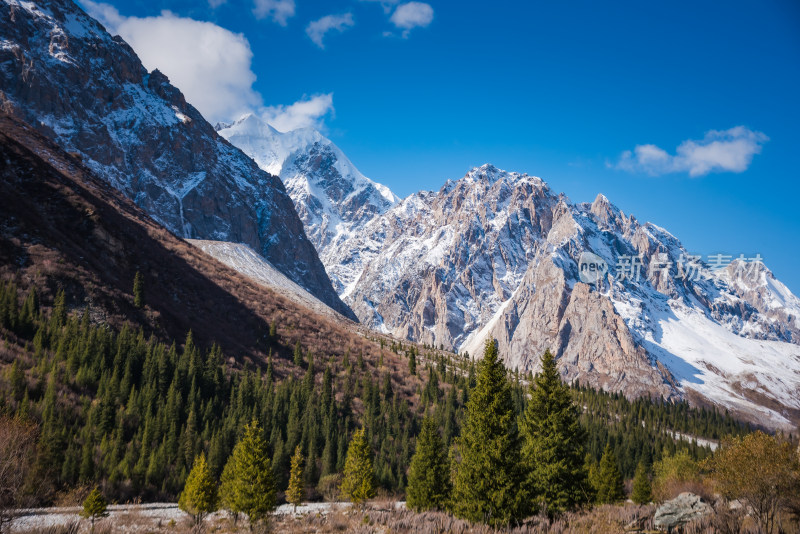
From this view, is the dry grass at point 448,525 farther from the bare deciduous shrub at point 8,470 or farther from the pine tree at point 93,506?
the bare deciduous shrub at point 8,470

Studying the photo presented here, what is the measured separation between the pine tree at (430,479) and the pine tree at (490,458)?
17.6 metres

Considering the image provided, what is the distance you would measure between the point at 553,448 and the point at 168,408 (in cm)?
5254

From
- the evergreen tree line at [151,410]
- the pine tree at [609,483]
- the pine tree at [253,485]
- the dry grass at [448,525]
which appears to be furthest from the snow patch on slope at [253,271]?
the dry grass at [448,525]

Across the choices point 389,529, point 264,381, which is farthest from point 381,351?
point 389,529

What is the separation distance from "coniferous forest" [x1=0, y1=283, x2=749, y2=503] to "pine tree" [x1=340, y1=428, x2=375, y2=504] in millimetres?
7921

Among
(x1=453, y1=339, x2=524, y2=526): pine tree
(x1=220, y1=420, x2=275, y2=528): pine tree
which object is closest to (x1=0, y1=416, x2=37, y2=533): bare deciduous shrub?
(x1=220, y1=420, x2=275, y2=528): pine tree

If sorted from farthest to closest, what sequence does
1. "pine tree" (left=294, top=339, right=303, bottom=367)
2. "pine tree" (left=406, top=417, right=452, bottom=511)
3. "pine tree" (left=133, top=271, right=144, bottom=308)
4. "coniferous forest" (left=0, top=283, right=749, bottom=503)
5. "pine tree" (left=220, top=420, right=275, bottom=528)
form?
"pine tree" (left=294, top=339, right=303, bottom=367) → "pine tree" (left=133, top=271, right=144, bottom=308) → "coniferous forest" (left=0, top=283, right=749, bottom=503) → "pine tree" (left=406, top=417, right=452, bottom=511) → "pine tree" (left=220, top=420, right=275, bottom=528)

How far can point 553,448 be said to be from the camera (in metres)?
30.1

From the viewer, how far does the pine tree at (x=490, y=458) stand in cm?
2453

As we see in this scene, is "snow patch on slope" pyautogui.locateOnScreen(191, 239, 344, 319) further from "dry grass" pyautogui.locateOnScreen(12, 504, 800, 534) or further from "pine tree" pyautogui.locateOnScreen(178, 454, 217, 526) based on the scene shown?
"dry grass" pyautogui.locateOnScreen(12, 504, 800, 534)

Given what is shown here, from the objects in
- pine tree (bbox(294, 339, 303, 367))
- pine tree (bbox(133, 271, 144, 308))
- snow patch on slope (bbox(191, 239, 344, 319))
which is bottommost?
pine tree (bbox(294, 339, 303, 367))

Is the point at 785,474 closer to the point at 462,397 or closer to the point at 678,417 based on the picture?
the point at 462,397

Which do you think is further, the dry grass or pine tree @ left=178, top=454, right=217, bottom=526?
pine tree @ left=178, top=454, right=217, bottom=526

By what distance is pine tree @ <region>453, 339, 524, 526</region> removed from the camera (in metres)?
24.5
